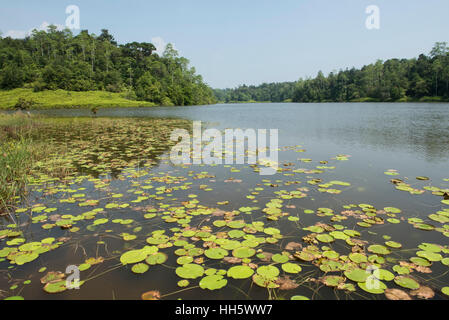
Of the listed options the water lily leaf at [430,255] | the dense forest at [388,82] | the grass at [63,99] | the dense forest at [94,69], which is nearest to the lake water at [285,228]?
the water lily leaf at [430,255]

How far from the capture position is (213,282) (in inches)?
99.7

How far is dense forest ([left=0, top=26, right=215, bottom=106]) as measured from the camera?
6544 centimetres

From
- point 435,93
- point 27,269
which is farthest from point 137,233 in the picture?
point 435,93

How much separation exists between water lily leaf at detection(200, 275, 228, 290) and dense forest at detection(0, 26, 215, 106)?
71.9 m

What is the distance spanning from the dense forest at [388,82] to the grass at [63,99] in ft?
231

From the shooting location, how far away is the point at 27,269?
9.30ft

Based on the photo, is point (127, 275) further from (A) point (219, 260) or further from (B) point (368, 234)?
(B) point (368, 234)

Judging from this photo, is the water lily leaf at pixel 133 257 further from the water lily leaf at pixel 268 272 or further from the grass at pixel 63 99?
the grass at pixel 63 99

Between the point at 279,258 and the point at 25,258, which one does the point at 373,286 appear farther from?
the point at 25,258

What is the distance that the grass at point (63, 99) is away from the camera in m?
51.0
